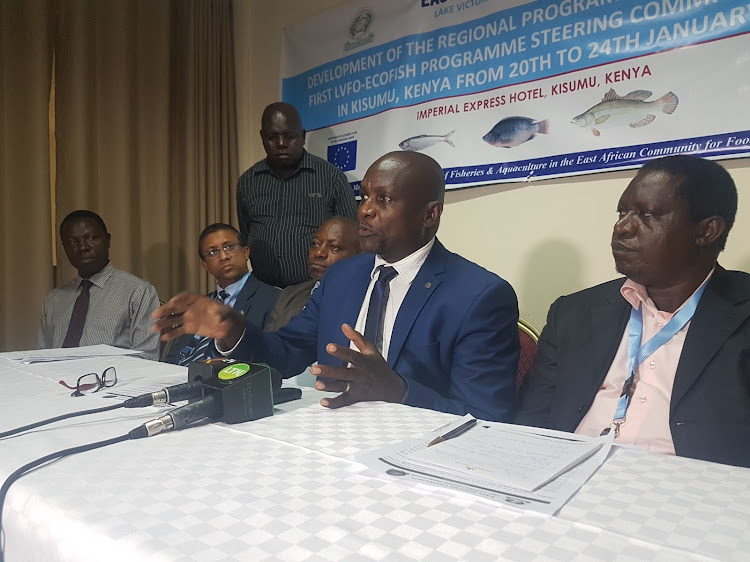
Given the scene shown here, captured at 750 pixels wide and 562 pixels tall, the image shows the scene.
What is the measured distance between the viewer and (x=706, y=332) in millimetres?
1197

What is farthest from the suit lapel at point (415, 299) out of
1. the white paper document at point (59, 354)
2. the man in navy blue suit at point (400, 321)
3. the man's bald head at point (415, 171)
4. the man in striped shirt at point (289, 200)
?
the man in striped shirt at point (289, 200)

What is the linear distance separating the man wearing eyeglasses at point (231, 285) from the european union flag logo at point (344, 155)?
0.66 m

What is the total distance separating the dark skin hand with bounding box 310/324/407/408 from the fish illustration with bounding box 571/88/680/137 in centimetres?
145

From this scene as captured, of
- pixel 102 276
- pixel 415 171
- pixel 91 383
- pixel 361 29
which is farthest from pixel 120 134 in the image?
pixel 91 383

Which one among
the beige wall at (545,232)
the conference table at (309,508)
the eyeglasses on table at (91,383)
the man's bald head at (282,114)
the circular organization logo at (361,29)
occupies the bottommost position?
the conference table at (309,508)

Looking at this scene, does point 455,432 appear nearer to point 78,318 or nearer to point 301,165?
point 301,165

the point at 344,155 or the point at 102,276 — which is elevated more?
the point at 344,155

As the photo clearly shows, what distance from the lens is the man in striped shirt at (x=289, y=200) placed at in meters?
2.82

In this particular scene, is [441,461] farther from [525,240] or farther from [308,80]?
[308,80]

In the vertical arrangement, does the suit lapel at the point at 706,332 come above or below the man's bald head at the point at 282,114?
below

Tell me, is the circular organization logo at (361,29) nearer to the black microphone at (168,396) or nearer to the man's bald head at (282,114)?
the man's bald head at (282,114)

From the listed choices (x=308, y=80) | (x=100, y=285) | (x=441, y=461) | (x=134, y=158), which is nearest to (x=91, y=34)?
(x=134, y=158)

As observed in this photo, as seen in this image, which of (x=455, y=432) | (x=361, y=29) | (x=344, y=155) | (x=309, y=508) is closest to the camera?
(x=309, y=508)

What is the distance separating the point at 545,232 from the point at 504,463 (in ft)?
5.72
